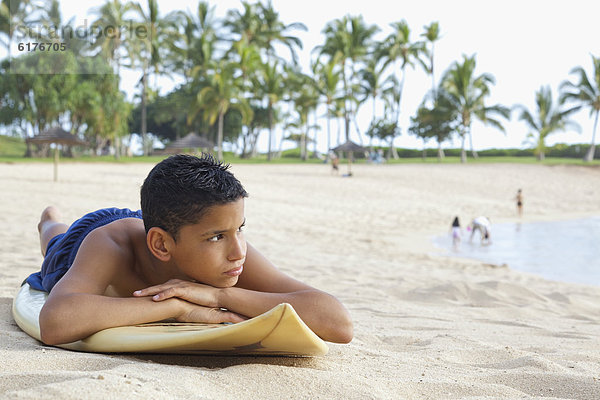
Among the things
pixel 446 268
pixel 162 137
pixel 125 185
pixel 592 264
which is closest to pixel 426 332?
pixel 446 268

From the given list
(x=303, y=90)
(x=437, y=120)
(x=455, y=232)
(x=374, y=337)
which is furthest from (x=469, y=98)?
(x=374, y=337)

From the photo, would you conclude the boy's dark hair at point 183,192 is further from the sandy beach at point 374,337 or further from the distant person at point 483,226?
the distant person at point 483,226

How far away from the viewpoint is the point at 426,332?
3.13m

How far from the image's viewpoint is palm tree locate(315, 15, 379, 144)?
40.7 m

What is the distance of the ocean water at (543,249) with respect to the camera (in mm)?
8797

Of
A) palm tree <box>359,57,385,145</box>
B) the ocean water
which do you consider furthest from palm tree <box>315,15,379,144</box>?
the ocean water

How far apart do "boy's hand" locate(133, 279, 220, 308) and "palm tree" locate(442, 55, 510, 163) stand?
36938 mm

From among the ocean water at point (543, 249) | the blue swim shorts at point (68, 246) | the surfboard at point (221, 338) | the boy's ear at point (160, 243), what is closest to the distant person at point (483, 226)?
the ocean water at point (543, 249)

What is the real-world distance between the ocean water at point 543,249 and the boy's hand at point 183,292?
6.95m

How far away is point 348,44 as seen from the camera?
134 ft

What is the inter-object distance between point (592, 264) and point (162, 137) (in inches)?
1696

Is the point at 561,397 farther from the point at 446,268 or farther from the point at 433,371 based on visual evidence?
the point at 446,268

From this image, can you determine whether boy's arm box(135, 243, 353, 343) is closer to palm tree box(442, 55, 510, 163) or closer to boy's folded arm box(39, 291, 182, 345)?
boy's folded arm box(39, 291, 182, 345)

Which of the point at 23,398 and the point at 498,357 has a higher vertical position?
the point at 23,398
